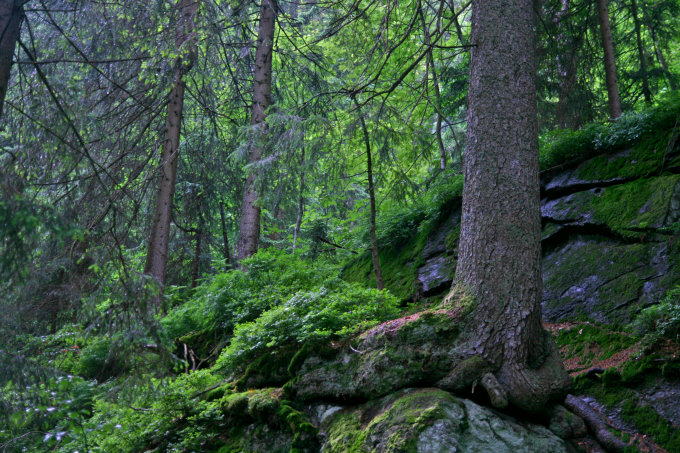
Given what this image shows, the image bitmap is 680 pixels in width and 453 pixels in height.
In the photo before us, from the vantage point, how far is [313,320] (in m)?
5.19

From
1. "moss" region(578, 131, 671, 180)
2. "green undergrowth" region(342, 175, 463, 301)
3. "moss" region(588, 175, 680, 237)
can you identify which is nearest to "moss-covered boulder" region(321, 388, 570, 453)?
"moss" region(588, 175, 680, 237)

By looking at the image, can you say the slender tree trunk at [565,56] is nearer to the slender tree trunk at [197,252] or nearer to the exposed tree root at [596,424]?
the exposed tree root at [596,424]

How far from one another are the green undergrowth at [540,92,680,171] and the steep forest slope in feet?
0.07

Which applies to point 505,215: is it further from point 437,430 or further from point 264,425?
point 264,425

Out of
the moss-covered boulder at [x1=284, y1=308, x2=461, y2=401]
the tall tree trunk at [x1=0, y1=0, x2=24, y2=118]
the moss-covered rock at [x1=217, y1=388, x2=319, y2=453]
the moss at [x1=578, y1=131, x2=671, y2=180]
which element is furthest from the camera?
the moss at [x1=578, y1=131, x2=671, y2=180]

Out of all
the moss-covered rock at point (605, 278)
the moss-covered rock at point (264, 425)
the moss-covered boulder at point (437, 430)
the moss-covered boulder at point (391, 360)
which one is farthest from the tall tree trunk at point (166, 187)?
the moss-covered rock at point (605, 278)

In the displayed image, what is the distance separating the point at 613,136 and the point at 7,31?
7203mm

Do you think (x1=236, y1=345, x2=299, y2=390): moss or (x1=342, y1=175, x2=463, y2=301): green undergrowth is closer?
(x1=236, y1=345, x2=299, y2=390): moss

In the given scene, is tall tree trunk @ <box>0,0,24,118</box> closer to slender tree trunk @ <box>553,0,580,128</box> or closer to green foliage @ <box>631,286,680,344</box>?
green foliage @ <box>631,286,680,344</box>

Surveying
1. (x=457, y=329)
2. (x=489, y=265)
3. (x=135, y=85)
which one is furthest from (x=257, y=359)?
(x=135, y=85)

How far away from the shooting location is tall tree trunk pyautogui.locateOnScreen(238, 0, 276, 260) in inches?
386

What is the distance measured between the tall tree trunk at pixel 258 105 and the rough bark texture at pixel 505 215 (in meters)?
6.18

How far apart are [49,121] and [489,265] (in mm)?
4074

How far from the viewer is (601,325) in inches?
197
